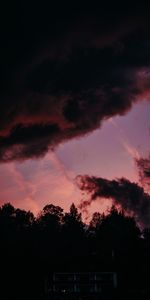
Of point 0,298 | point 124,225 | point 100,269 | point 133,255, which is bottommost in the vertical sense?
point 0,298

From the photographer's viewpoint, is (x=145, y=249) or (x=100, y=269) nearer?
(x=100, y=269)

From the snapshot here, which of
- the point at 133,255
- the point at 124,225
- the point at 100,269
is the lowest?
the point at 100,269

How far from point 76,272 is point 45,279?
5.02 m

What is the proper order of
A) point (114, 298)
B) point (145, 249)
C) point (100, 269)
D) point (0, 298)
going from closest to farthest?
1. point (0, 298)
2. point (114, 298)
3. point (100, 269)
4. point (145, 249)

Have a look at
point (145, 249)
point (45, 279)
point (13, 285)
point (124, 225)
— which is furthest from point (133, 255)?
point (124, 225)

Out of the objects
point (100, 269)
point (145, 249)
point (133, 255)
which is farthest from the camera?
point (145, 249)

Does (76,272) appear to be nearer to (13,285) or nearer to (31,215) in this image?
(13,285)

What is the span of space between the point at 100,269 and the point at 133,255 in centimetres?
3013

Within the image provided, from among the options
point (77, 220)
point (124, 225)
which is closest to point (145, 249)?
point (124, 225)

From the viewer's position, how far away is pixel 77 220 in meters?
162

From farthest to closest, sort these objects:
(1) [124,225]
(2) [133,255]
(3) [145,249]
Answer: (1) [124,225] → (3) [145,249] → (2) [133,255]

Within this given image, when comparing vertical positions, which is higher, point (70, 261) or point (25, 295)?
point (70, 261)

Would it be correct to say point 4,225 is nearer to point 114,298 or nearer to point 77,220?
point 77,220

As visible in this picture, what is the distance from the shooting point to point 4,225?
158750 mm
